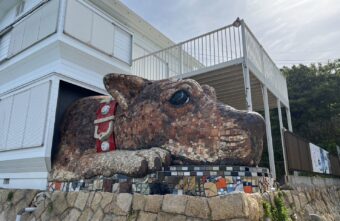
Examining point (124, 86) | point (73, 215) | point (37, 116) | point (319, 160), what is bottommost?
point (73, 215)

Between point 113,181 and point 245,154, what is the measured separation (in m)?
1.72

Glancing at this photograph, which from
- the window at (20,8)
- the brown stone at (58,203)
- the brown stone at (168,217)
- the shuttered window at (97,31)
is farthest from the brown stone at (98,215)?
the window at (20,8)

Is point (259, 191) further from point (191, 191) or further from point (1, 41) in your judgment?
point (1, 41)

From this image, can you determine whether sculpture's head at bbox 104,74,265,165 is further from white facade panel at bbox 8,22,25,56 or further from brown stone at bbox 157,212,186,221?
white facade panel at bbox 8,22,25,56

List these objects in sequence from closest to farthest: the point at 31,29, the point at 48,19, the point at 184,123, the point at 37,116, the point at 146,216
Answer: the point at 146,216, the point at 184,123, the point at 37,116, the point at 48,19, the point at 31,29

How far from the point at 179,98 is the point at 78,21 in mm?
3176

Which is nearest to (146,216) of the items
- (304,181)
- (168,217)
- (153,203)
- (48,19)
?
(153,203)

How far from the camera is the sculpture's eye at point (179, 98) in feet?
12.1

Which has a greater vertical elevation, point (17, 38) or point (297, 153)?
point (17, 38)

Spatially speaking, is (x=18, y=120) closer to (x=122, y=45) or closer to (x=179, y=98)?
(x=122, y=45)

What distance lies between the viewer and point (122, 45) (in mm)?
6637

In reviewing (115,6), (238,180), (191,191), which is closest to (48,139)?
(191,191)

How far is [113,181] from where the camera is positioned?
342 cm

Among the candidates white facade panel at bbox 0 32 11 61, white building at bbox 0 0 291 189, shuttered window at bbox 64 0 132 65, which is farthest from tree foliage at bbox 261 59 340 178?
white facade panel at bbox 0 32 11 61
